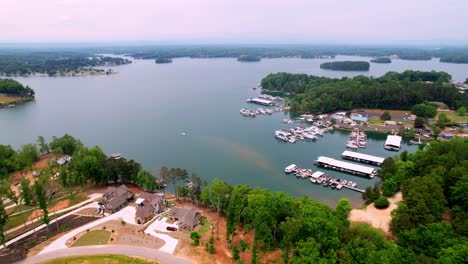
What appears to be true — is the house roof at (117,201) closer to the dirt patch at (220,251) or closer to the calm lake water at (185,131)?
Result: the dirt patch at (220,251)

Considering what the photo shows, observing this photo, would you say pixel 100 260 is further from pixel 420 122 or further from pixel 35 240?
pixel 420 122

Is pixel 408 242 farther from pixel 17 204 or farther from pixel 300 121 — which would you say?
pixel 300 121

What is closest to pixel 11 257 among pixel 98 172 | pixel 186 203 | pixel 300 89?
pixel 98 172

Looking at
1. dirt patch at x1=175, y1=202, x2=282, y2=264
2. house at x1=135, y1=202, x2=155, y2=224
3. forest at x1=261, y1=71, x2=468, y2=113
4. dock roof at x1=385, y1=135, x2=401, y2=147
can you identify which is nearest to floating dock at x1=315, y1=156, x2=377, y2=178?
dock roof at x1=385, y1=135, x2=401, y2=147

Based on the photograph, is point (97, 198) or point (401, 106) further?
point (401, 106)

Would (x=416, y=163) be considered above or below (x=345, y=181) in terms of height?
above

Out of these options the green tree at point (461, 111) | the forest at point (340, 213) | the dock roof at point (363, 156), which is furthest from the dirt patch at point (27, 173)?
the green tree at point (461, 111)
